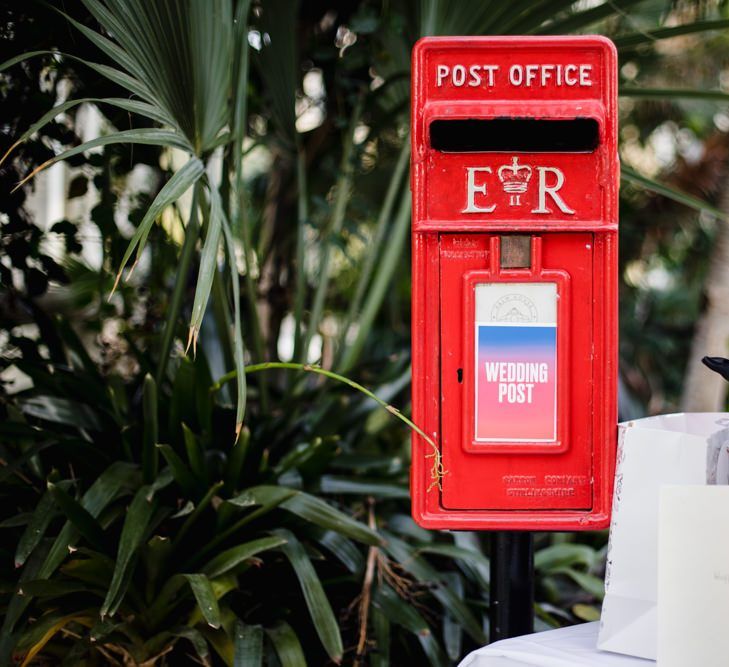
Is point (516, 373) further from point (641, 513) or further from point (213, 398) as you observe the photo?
point (213, 398)

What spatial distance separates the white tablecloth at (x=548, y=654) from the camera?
4.56 ft

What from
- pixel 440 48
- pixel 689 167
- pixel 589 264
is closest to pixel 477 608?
pixel 589 264

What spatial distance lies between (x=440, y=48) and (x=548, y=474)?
957 millimetres

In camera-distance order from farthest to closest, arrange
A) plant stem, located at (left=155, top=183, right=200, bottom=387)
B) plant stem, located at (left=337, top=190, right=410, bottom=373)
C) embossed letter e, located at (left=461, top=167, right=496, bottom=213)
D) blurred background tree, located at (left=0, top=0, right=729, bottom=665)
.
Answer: plant stem, located at (left=337, top=190, right=410, bottom=373) < plant stem, located at (left=155, top=183, right=200, bottom=387) < blurred background tree, located at (left=0, top=0, right=729, bottom=665) < embossed letter e, located at (left=461, top=167, right=496, bottom=213)

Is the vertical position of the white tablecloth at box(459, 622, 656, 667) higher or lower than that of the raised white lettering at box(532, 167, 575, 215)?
lower

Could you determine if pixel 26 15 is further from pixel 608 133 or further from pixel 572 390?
pixel 572 390

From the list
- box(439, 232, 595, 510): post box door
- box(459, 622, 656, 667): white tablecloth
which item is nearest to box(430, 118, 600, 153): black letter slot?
box(439, 232, 595, 510): post box door

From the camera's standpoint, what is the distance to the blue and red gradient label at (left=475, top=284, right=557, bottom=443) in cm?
163

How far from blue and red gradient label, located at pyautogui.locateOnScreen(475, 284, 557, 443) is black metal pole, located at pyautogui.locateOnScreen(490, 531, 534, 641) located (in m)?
0.26

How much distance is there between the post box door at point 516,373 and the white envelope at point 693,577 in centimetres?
41

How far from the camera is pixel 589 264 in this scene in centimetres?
164

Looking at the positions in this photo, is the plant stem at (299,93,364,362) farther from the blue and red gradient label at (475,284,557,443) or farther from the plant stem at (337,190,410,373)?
the blue and red gradient label at (475,284,557,443)

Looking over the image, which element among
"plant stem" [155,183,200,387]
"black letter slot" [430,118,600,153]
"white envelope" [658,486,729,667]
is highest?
"black letter slot" [430,118,600,153]

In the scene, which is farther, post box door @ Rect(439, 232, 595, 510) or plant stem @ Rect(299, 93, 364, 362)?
plant stem @ Rect(299, 93, 364, 362)
